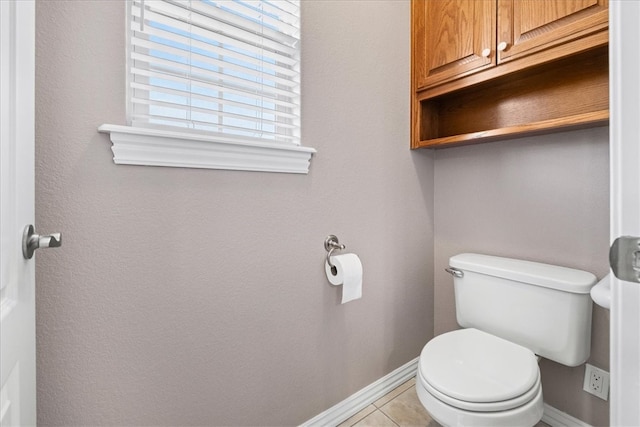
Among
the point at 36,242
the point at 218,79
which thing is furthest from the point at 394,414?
the point at 218,79

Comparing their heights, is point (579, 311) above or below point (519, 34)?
below

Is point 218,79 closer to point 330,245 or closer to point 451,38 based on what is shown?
point 330,245

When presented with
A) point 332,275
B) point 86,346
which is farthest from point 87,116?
point 332,275

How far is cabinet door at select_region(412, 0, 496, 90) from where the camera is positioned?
1308mm

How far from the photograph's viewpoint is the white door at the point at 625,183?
42 cm

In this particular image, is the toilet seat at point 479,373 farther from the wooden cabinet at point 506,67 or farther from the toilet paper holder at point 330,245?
the wooden cabinet at point 506,67

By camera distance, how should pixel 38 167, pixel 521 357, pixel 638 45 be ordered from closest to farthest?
pixel 638 45 → pixel 38 167 → pixel 521 357

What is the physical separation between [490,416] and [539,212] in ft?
3.08

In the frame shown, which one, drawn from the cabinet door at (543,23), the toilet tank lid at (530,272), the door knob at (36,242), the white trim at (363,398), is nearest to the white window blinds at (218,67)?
the door knob at (36,242)

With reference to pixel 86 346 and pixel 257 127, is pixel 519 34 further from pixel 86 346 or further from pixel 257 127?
pixel 86 346

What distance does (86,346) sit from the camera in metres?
0.83

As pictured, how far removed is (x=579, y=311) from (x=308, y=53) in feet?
4.87

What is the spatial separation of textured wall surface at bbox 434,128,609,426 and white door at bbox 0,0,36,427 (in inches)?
64.0

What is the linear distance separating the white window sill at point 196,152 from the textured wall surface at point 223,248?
36 millimetres
